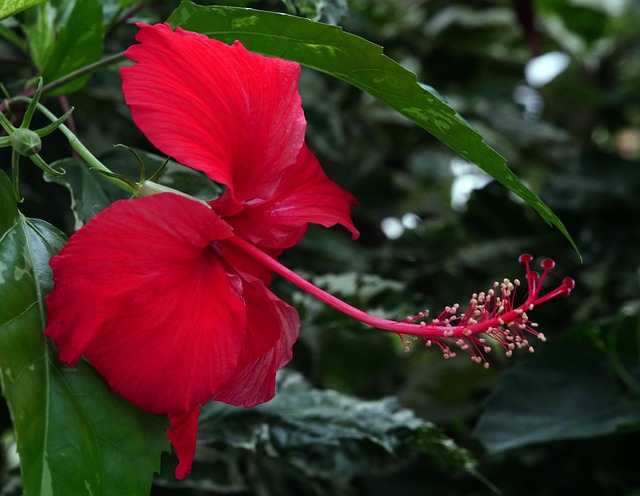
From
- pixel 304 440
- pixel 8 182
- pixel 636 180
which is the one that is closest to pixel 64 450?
pixel 8 182

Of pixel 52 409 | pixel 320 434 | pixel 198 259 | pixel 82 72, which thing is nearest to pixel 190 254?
pixel 198 259

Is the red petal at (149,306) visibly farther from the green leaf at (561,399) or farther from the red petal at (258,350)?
the green leaf at (561,399)

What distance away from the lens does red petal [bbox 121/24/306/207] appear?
1.61 feet

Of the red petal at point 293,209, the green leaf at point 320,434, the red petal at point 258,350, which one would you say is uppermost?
the red petal at point 293,209

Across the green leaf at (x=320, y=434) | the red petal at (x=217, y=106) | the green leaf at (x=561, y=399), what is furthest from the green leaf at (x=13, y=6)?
the green leaf at (x=561, y=399)

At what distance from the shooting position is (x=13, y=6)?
536 mm

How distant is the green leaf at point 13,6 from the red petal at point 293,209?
172 mm

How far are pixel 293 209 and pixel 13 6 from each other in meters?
0.22

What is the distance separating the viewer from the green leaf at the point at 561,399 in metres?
0.96

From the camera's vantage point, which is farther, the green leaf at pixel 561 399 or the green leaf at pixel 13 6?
the green leaf at pixel 561 399

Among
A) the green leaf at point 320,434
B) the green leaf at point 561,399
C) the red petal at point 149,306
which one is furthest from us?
the green leaf at point 561,399

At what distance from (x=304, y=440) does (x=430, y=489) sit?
1.66ft

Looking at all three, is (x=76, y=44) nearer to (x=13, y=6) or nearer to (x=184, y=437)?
(x=13, y=6)

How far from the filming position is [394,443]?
0.81m
